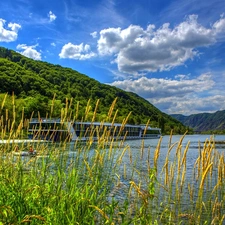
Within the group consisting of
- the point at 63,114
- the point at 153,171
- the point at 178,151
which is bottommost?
the point at 153,171

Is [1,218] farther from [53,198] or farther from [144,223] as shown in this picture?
[144,223]

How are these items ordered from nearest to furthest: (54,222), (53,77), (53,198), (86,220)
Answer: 1. (54,222)
2. (86,220)
3. (53,198)
4. (53,77)

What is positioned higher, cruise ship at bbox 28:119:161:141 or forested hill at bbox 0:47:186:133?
forested hill at bbox 0:47:186:133

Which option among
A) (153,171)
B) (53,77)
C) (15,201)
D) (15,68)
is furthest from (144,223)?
(53,77)

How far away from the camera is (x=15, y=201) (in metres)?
4.64

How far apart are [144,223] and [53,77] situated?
549ft

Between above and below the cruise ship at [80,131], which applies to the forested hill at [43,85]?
above

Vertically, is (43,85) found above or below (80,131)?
above

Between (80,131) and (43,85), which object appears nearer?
(80,131)

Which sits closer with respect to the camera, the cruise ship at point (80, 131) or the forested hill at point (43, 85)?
the cruise ship at point (80, 131)

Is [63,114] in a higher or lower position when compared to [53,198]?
higher

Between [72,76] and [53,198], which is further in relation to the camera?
[72,76]

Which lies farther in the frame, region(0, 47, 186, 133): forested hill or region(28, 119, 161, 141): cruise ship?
region(0, 47, 186, 133): forested hill

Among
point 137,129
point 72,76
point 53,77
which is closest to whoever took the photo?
point 137,129
